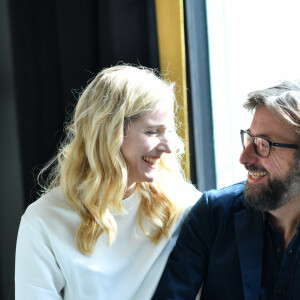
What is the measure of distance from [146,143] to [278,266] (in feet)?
2.04

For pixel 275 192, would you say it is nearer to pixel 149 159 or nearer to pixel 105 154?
pixel 149 159

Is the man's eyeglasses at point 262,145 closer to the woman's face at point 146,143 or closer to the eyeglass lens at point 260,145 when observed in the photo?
the eyeglass lens at point 260,145

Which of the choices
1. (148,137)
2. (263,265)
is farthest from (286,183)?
(148,137)

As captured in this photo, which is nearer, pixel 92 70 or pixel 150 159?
pixel 150 159

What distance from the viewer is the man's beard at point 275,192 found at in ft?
5.88

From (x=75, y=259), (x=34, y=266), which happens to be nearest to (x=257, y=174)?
(x=75, y=259)

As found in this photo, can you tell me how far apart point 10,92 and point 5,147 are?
29 cm

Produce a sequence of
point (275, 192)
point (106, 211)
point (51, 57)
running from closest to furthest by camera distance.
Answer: point (275, 192) < point (106, 211) < point (51, 57)

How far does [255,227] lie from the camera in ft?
6.15

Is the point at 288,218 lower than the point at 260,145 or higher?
lower

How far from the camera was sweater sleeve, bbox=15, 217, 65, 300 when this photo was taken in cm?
182

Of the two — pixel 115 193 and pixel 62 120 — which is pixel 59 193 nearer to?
pixel 115 193

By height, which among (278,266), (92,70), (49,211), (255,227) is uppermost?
(92,70)

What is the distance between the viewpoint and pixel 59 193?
77.0 inches
